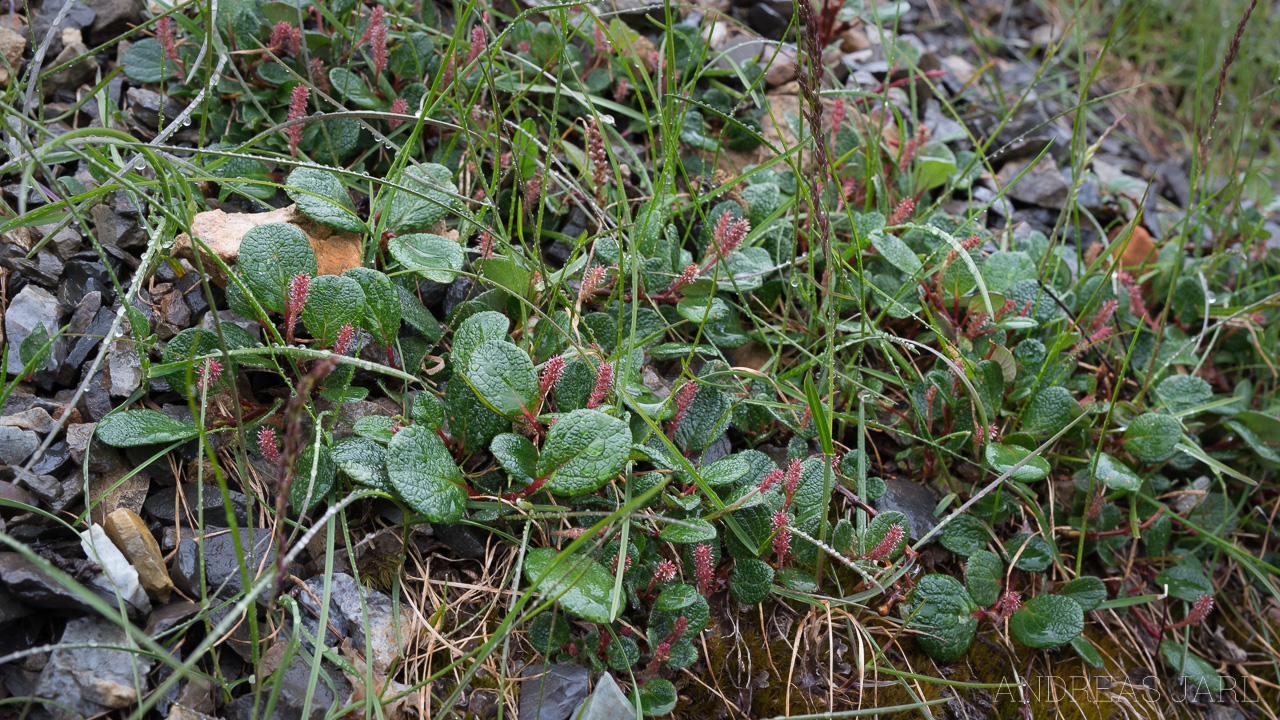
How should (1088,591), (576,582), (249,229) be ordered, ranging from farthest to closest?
(1088,591)
(249,229)
(576,582)

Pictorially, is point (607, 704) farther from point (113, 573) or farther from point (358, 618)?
point (113, 573)

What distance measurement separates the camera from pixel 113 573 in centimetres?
130

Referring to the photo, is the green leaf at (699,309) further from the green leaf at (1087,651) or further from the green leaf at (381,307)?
the green leaf at (1087,651)

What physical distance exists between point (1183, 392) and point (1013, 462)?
732 millimetres

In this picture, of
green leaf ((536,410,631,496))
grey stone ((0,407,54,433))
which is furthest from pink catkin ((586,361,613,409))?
grey stone ((0,407,54,433))

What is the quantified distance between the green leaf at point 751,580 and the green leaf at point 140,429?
3.36 feet

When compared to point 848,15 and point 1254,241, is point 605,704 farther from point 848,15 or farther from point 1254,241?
point 1254,241

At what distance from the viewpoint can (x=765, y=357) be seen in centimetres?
194

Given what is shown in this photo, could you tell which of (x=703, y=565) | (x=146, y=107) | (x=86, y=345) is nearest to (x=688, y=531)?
(x=703, y=565)

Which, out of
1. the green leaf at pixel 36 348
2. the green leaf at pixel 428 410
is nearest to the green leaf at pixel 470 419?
the green leaf at pixel 428 410

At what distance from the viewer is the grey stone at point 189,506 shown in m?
1.43

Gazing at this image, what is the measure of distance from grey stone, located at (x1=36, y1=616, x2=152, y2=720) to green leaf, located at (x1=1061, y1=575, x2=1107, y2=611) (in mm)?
1845

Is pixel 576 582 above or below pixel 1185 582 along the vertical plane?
above

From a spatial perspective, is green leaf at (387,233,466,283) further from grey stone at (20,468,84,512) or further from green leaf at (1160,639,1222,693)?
green leaf at (1160,639,1222,693)
